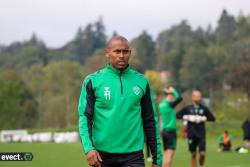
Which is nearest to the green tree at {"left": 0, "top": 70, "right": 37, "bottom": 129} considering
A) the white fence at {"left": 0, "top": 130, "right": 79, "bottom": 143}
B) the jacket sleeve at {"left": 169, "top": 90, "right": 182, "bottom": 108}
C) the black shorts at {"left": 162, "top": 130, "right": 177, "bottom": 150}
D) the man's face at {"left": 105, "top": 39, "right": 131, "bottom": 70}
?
the white fence at {"left": 0, "top": 130, "right": 79, "bottom": 143}

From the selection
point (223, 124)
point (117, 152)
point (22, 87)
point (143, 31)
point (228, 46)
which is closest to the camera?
point (117, 152)

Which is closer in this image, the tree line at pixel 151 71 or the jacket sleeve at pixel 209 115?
the jacket sleeve at pixel 209 115

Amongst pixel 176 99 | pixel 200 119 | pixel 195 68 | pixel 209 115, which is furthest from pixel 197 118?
pixel 195 68

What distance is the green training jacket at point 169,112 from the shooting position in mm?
17781

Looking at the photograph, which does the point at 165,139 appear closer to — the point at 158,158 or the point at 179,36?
the point at 158,158

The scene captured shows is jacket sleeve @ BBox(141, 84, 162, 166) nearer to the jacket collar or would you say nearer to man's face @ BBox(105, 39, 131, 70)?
the jacket collar

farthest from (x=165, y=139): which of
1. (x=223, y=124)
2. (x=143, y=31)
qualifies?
(x=143, y=31)

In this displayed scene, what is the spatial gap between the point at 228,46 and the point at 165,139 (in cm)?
12969

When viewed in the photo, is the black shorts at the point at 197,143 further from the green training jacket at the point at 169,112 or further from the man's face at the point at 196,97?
the man's face at the point at 196,97

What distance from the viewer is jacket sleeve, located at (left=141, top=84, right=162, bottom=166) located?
26.0ft

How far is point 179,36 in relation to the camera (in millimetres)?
187500

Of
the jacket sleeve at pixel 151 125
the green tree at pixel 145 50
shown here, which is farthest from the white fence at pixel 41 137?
the green tree at pixel 145 50

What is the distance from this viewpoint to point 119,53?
25.2ft

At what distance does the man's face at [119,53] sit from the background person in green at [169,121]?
996cm
